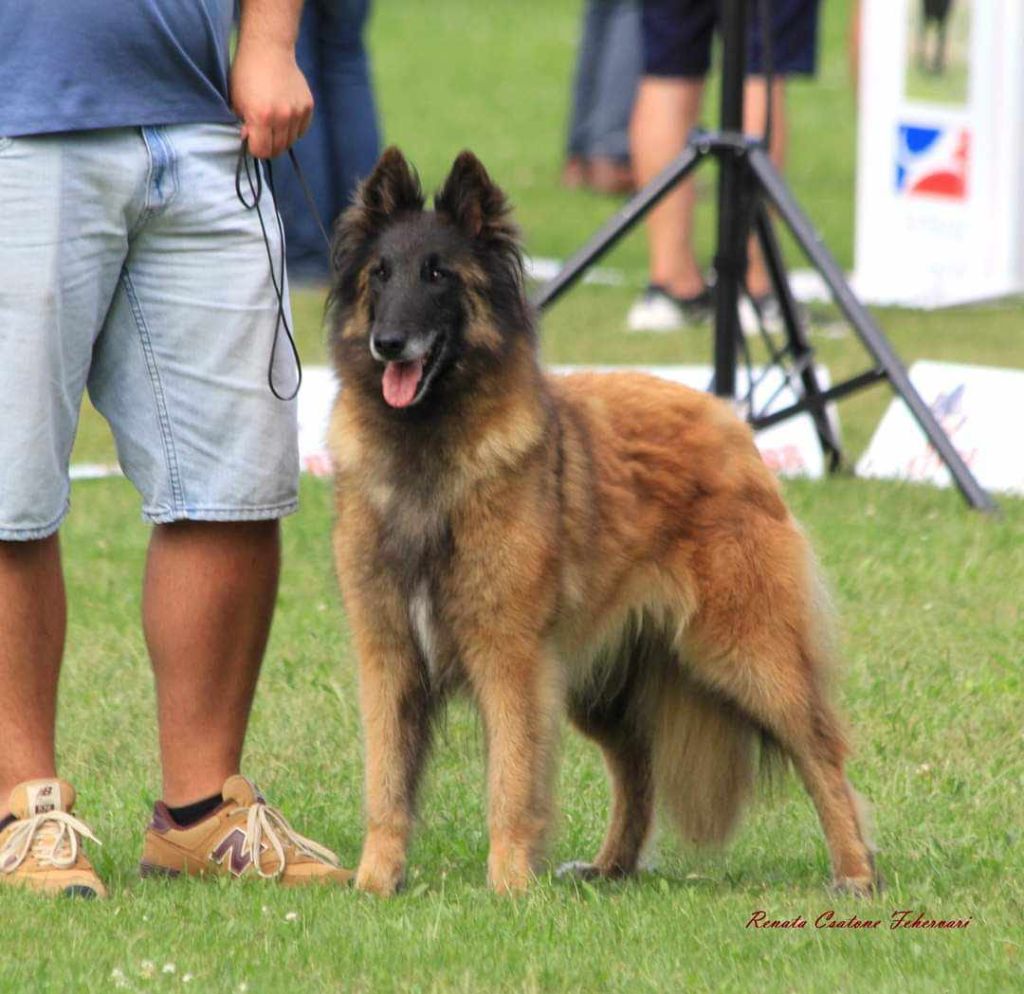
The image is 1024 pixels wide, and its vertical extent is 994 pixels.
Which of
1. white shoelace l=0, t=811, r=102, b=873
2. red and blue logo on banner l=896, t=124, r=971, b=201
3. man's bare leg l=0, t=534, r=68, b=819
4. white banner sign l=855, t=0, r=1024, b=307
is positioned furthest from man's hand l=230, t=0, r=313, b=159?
red and blue logo on banner l=896, t=124, r=971, b=201

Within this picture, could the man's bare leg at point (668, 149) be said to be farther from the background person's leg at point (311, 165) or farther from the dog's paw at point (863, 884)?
the dog's paw at point (863, 884)

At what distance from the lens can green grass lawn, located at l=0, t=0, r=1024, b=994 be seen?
3.55 m

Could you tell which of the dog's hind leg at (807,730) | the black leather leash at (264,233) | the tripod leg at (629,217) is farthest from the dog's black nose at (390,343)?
the tripod leg at (629,217)

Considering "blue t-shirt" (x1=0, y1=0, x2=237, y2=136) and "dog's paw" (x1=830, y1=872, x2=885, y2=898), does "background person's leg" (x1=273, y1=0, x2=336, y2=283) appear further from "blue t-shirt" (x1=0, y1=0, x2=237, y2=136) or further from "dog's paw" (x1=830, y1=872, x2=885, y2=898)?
"dog's paw" (x1=830, y1=872, x2=885, y2=898)

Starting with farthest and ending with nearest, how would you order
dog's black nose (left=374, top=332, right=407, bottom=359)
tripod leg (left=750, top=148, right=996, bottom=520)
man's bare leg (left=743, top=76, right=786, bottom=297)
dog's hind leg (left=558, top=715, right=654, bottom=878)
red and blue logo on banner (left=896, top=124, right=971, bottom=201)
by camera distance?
red and blue logo on banner (left=896, top=124, right=971, bottom=201) < man's bare leg (left=743, top=76, right=786, bottom=297) < tripod leg (left=750, top=148, right=996, bottom=520) < dog's hind leg (left=558, top=715, right=654, bottom=878) < dog's black nose (left=374, top=332, right=407, bottom=359)

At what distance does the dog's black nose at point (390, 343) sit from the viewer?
376 cm

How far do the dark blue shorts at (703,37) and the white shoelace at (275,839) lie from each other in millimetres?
5555

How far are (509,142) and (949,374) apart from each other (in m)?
10.3

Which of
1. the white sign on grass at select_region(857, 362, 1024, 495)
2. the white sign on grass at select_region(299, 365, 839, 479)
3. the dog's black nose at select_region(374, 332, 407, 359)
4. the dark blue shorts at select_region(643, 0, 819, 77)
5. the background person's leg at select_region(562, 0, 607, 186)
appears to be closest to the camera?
the dog's black nose at select_region(374, 332, 407, 359)

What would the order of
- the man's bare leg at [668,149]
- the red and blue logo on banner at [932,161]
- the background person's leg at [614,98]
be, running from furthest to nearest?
the background person's leg at [614,98] → the red and blue logo on banner at [932,161] → the man's bare leg at [668,149]

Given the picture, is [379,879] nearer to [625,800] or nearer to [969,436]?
[625,800]

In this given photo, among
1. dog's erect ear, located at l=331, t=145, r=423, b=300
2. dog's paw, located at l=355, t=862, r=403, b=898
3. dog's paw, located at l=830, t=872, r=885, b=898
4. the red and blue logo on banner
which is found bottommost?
dog's paw, located at l=830, t=872, r=885, b=898

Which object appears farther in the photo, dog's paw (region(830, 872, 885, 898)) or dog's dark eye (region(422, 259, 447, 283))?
dog's paw (region(830, 872, 885, 898))

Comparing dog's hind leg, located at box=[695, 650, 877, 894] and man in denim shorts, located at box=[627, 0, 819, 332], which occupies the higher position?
man in denim shorts, located at box=[627, 0, 819, 332]
